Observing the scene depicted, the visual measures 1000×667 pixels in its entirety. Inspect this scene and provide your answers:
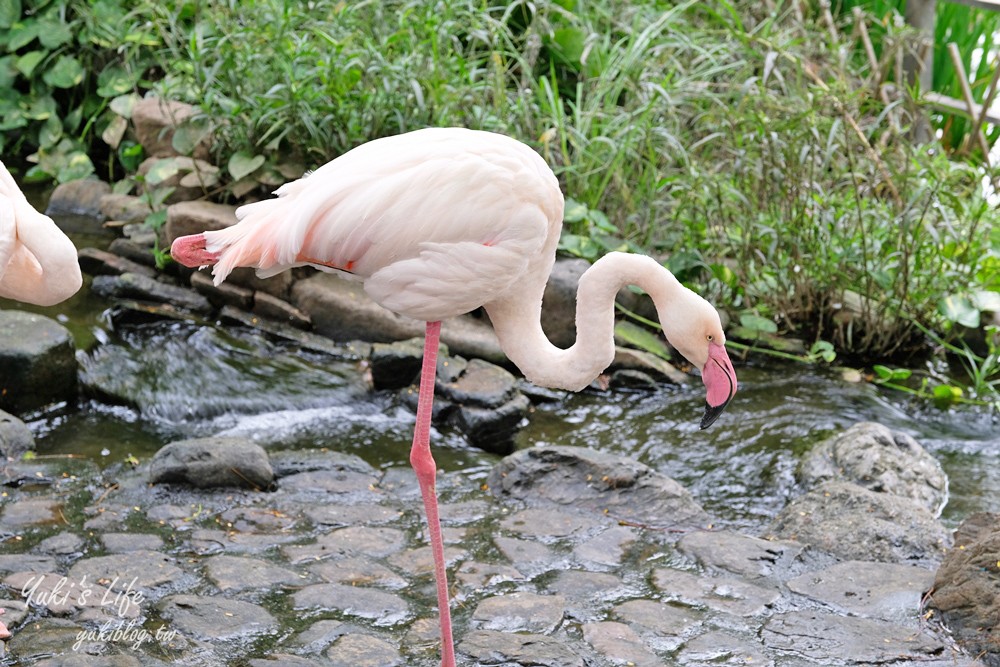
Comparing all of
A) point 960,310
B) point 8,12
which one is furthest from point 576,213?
point 8,12

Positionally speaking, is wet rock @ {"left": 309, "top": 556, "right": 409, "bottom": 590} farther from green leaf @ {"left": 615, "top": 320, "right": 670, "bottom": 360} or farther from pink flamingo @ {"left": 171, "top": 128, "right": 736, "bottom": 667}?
green leaf @ {"left": 615, "top": 320, "right": 670, "bottom": 360}

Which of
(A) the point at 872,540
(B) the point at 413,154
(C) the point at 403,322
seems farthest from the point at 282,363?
(A) the point at 872,540

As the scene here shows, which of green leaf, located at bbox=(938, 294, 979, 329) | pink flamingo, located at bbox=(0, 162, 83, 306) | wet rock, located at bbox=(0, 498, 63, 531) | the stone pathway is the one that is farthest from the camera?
green leaf, located at bbox=(938, 294, 979, 329)

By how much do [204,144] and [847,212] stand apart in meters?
4.16

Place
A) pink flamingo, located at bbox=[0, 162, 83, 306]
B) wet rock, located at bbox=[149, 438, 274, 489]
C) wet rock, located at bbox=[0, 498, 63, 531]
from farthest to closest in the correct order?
wet rock, located at bbox=[149, 438, 274, 489] < wet rock, located at bbox=[0, 498, 63, 531] < pink flamingo, located at bbox=[0, 162, 83, 306]

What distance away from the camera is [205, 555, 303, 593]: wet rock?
3.69 m

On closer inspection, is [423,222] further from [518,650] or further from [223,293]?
[223,293]

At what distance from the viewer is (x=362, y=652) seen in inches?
131

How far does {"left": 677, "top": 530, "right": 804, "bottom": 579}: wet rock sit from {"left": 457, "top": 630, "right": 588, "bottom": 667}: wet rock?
912 millimetres

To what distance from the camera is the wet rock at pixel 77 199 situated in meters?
7.85

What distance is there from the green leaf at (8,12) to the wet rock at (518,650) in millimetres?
7028

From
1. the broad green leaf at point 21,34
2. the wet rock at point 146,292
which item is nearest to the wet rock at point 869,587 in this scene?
the wet rock at point 146,292

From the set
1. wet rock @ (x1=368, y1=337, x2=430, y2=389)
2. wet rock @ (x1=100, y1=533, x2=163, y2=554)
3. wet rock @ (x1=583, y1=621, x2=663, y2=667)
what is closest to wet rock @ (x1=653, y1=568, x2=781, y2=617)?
wet rock @ (x1=583, y1=621, x2=663, y2=667)

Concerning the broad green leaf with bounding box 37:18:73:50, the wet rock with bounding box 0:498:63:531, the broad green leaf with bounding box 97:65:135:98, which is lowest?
the wet rock with bounding box 0:498:63:531
